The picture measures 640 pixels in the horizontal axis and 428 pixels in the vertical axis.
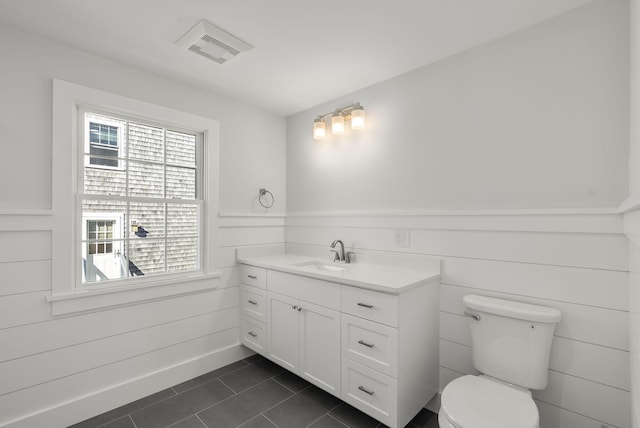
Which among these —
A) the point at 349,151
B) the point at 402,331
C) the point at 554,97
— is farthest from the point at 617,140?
the point at 349,151

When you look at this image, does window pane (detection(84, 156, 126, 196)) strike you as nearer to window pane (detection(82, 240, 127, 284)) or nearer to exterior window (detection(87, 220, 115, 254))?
exterior window (detection(87, 220, 115, 254))

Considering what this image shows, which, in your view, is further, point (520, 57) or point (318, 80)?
point (318, 80)

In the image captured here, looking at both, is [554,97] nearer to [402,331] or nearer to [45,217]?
[402,331]

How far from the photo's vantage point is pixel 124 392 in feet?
6.94

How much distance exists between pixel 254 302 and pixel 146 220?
1.10 metres

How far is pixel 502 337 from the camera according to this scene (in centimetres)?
164

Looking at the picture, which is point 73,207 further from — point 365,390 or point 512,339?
point 512,339

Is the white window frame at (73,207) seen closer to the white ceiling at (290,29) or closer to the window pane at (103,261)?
the window pane at (103,261)

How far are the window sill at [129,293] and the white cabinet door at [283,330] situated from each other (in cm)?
60

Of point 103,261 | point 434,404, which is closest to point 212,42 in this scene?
point 103,261

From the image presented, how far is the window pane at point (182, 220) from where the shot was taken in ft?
8.09

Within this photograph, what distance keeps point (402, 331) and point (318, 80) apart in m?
1.93

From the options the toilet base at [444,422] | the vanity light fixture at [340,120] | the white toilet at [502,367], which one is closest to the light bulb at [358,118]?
the vanity light fixture at [340,120]

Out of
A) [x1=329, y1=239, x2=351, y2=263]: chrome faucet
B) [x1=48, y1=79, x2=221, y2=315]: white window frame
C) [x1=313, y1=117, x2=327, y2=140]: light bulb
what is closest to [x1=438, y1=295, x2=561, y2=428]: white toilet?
[x1=329, y1=239, x2=351, y2=263]: chrome faucet
